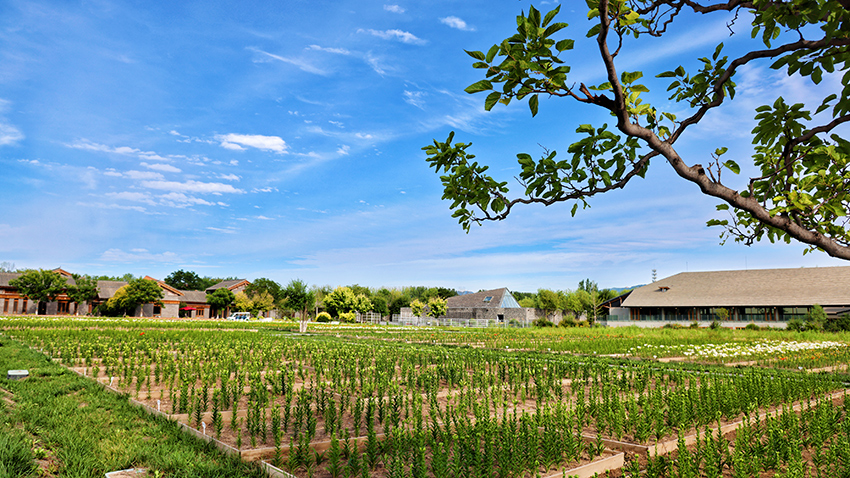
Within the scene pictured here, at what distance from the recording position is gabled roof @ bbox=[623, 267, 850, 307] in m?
41.5

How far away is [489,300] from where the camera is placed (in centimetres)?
6100

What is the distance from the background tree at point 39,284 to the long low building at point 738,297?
6026 cm

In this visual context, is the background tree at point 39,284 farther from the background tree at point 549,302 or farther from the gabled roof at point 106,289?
the background tree at point 549,302

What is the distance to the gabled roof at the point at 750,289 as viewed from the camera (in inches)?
1635

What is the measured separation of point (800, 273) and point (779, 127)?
5566 centimetres

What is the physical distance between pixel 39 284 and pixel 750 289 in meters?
74.4

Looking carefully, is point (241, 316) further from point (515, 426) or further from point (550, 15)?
point (550, 15)

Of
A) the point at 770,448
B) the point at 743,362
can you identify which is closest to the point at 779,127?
the point at 770,448

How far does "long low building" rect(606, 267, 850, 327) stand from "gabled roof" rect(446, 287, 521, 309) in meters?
13.0

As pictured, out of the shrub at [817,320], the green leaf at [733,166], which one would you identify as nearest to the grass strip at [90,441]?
the green leaf at [733,166]

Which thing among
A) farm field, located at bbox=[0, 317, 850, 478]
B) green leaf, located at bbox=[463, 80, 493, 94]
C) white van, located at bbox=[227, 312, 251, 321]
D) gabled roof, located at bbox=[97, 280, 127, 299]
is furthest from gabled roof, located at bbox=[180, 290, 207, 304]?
green leaf, located at bbox=[463, 80, 493, 94]

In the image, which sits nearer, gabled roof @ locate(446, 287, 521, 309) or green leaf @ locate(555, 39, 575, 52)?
green leaf @ locate(555, 39, 575, 52)

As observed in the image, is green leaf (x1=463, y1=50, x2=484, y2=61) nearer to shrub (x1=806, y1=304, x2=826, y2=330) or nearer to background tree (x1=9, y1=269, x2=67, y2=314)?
shrub (x1=806, y1=304, x2=826, y2=330)

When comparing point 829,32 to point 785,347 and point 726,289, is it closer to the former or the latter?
point 785,347
